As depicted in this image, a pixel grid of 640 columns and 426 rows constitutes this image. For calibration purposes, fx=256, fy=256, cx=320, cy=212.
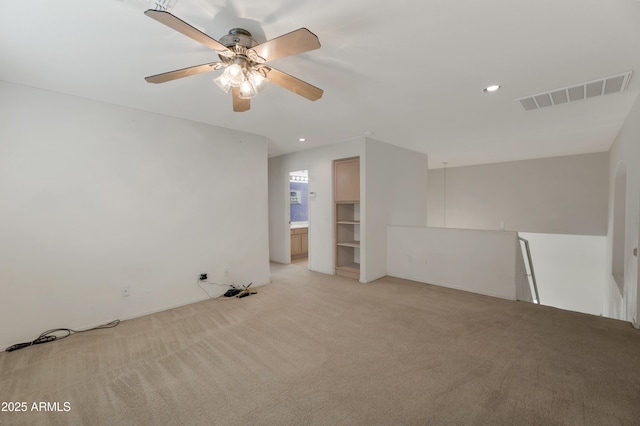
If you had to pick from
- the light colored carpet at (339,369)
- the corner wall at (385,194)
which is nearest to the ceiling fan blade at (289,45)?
the light colored carpet at (339,369)

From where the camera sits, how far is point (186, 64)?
212cm

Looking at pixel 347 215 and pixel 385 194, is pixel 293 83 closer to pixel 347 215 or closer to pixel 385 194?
Result: pixel 385 194

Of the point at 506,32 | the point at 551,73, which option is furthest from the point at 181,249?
the point at 551,73

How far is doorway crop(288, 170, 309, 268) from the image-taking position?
6.56 meters

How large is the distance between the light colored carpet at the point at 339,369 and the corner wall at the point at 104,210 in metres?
0.34

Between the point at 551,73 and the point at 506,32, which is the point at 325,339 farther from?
the point at 551,73

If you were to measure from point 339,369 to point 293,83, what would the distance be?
231cm

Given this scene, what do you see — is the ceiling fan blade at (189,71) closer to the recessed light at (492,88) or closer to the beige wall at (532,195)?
the recessed light at (492,88)

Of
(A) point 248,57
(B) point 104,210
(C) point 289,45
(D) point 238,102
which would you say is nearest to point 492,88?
(C) point 289,45

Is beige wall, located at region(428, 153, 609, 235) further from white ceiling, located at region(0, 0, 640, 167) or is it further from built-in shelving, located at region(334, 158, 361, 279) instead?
built-in shelving, located at region(334, 158, 361, 279)

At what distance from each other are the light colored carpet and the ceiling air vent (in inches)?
98.0

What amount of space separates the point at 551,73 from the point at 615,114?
2017 mm

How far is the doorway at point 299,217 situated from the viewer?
6.56 meters

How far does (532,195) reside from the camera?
6.29 m
